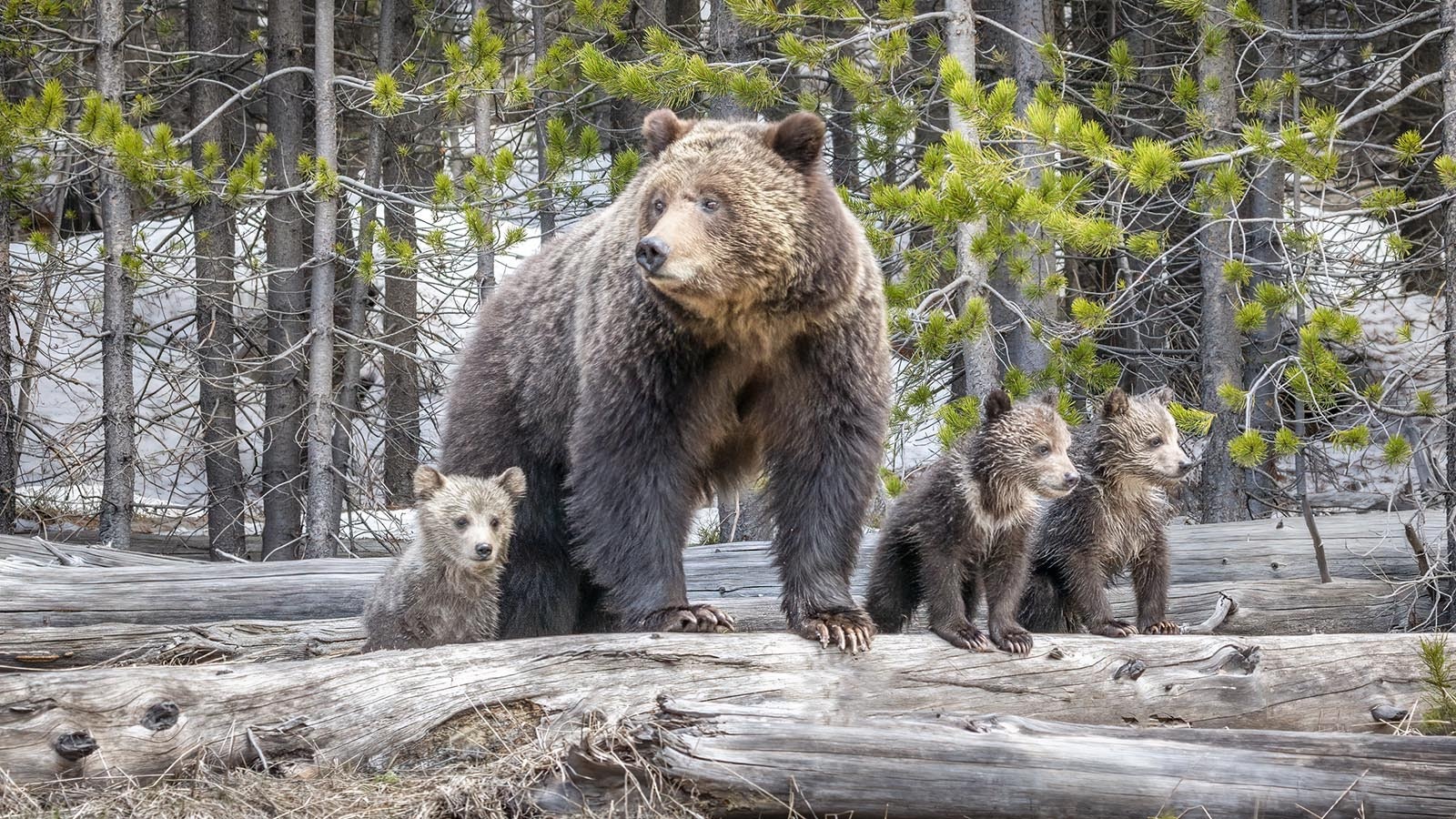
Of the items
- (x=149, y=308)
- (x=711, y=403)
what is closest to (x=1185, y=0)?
(x=711, y=403)

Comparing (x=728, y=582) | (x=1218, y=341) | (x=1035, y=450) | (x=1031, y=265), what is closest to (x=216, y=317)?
(x=728, y=582)

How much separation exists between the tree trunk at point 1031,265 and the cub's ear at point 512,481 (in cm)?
434

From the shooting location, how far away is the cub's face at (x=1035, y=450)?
5.32 metres

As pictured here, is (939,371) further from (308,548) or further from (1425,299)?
(1425,299)

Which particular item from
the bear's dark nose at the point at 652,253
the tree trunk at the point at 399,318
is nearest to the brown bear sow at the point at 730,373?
the bear's dark nose at the point at 652,253

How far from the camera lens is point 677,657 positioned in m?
4.75

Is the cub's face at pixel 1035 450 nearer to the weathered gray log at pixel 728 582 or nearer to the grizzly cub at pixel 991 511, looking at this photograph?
the grizzly cub at pixel 991 511

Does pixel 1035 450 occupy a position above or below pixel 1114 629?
above

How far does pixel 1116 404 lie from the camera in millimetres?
5930

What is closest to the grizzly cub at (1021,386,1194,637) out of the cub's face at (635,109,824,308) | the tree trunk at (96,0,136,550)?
the cub's face at (635,109,824,308)

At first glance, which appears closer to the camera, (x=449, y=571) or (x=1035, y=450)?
(x=1035, y=450)

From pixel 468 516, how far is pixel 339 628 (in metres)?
1.69

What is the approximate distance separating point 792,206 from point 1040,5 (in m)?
5.88

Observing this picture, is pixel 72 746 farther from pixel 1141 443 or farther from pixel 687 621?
pixel 1141 443
